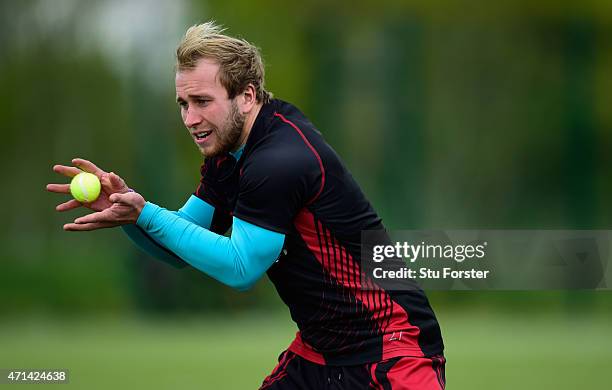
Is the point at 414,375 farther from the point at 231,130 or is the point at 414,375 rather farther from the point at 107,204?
the point at 107,204

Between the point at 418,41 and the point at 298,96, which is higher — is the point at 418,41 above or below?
above

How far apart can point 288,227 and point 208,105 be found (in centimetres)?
57

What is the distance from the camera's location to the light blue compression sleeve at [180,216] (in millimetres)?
3801

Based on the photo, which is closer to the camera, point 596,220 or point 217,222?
point 217,222

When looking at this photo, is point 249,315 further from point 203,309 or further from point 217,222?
point 217,222

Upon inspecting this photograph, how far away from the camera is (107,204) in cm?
370

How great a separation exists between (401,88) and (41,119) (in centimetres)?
597

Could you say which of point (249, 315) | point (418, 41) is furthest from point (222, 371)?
point (418, 41)

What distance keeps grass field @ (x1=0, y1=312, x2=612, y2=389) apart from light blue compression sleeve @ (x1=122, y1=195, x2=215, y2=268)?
4192 millimetres

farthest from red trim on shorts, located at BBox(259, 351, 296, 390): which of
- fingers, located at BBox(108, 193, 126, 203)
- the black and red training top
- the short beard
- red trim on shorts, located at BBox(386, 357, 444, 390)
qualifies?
fingers, located at BBox(108, 193, 126, 203)

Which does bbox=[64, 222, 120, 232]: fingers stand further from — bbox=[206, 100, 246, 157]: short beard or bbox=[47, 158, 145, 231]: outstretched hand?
bbox=[206, 100, 246, 157]: short beard

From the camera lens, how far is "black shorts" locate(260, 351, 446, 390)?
3559mm

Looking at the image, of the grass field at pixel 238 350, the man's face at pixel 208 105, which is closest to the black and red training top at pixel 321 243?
the man's face at pixel 208 105

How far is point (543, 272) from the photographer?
10.6 m
